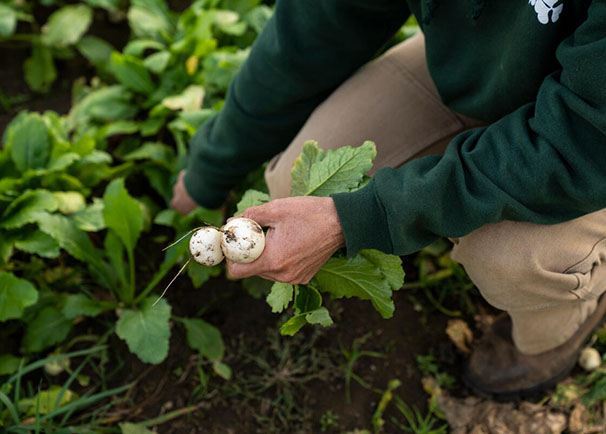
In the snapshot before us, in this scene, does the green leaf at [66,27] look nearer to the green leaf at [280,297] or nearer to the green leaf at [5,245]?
the green leaf at [5,245]

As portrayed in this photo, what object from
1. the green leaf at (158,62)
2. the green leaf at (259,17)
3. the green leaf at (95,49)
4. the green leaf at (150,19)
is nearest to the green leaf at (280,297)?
the green leaf at (158,62)

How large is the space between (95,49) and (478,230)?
2.40 metres

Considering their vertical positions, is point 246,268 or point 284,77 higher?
point 284,77

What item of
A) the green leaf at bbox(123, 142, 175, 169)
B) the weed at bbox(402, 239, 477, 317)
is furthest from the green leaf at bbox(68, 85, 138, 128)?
the weed at bbox(402, 239, 477, 317)

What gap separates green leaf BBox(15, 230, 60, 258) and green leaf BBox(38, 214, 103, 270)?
0.03 m

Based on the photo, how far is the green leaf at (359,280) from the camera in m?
1.27

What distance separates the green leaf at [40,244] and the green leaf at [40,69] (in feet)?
4.57

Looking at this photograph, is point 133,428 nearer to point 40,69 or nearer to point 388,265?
point 388,265

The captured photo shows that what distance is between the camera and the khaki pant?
1.29 metres

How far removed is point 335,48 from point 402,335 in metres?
1.05

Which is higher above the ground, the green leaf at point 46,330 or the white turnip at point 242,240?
the white turnip at point 242,240

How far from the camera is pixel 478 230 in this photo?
4.36 ft

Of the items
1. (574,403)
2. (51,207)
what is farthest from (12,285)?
(574,403)

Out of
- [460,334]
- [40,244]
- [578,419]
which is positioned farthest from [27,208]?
[578,419]
